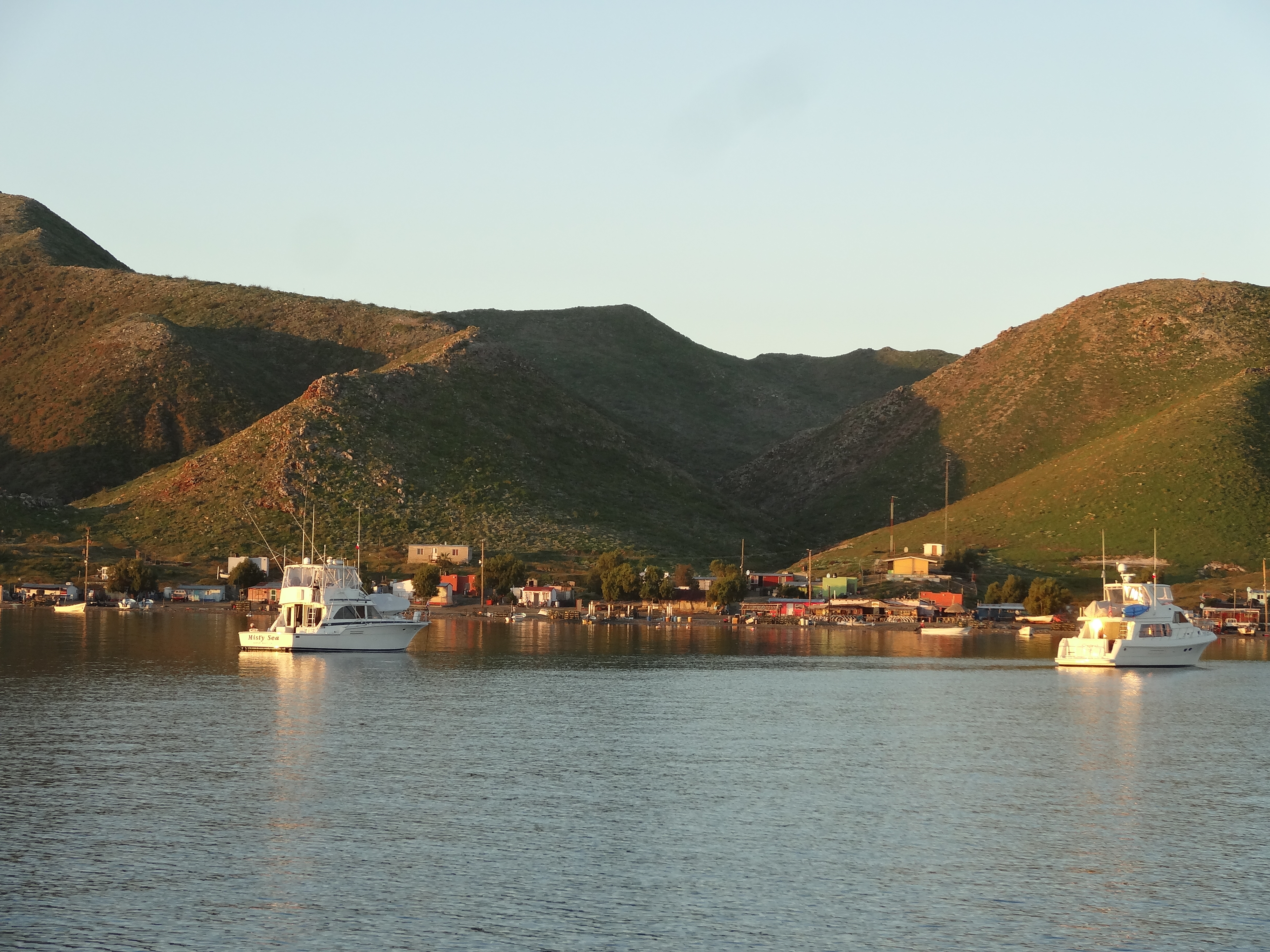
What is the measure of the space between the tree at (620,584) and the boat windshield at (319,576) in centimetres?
6390

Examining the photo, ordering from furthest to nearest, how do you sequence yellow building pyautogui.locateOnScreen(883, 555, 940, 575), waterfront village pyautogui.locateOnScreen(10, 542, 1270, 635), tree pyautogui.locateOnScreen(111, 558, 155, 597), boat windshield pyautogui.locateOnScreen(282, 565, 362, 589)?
1. yellow building pyautogui.locateOnScreen(883, 555, 940, 575)
2. tree pyautogui.locateOnScreen(111, 558, 155, 597)
3. waterfront village pyautogui.locateOnScreen(10, 542, 1270, 635)
4. boat windshield pyautogui.locateOnScreen(282, 565, 362, 589)

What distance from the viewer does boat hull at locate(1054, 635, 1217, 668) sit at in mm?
116375

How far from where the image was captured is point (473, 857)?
141 feet

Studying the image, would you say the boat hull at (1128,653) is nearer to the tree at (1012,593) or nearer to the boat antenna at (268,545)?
the tree at (1012,593)

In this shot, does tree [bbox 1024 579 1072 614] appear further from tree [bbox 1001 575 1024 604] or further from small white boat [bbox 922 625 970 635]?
small white boat [bbox 922 625 970 635]

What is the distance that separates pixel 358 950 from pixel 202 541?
6796 inches

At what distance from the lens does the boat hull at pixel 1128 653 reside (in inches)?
4582

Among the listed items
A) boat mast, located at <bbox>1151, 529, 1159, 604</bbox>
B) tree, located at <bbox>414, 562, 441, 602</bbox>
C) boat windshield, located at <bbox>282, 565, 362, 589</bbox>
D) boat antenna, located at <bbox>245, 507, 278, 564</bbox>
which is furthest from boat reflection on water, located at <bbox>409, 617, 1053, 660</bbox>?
boat antenna, located at <bbox>245, 507, 278, 564</bbox>

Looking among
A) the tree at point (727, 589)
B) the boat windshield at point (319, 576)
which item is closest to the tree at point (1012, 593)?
the tree at point (727, 589)

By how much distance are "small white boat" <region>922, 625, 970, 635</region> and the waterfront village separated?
3.87m

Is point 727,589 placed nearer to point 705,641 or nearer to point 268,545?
point 705,641

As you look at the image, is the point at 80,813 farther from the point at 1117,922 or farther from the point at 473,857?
the point at 1117,922

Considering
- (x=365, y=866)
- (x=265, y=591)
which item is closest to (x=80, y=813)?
(x=365, y=866)

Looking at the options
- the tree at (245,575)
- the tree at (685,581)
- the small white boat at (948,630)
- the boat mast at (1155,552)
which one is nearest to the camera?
the small white boat at (948,630)
